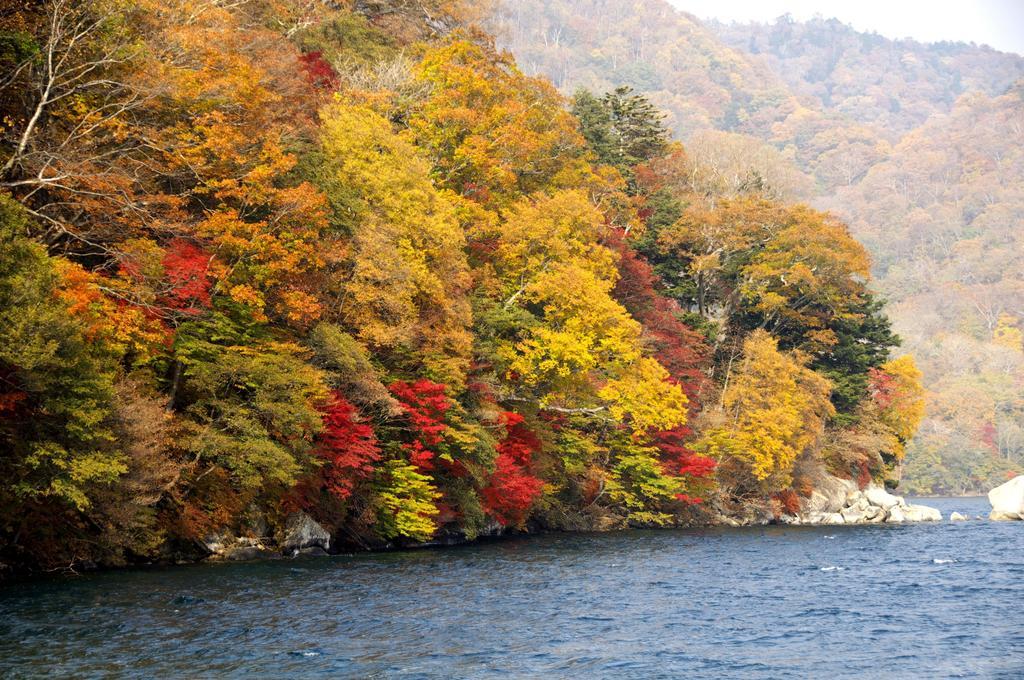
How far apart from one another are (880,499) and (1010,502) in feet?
33.9

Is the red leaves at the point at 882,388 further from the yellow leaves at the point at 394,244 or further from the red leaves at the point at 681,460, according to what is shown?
the yellow leaves at the point at 394,244

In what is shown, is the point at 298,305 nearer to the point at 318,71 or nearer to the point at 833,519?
the point at 318,71

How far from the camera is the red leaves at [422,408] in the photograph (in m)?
35.6

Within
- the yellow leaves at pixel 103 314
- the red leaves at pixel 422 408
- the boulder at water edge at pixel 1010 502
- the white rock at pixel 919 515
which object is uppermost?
the yellow leaves at pixel 103 314

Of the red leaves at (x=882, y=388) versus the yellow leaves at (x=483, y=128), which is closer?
the yellow leaves at (x=483, y=128)

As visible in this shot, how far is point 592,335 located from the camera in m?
45.8

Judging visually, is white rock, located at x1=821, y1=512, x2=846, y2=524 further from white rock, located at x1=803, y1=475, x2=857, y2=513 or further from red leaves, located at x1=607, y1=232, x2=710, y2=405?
red leaves, located at x1=607, y1=232, x2=710, y2=405

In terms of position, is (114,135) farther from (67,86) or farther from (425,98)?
(425,98)

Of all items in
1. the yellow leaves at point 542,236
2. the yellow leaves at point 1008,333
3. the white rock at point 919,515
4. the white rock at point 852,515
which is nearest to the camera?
the yellow leaves at point 542,236

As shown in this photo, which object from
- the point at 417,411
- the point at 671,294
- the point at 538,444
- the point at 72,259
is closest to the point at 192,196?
the point at 72,259

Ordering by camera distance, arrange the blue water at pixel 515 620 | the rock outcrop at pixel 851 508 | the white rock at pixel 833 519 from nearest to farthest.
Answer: the blue water at pixel 515 620 → the white rock at pixel 833 519 → the rock outcrop at pixel 851 508

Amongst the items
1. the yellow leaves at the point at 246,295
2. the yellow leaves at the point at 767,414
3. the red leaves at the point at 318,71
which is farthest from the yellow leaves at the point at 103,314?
the yellow leaves at the point at 767,414

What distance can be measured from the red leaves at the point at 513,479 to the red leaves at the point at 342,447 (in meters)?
8.17

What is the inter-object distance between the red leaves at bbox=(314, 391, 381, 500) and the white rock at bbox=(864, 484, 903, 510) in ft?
150
